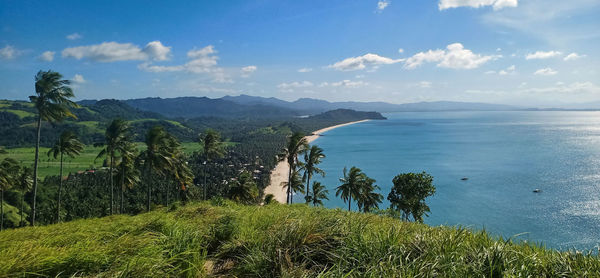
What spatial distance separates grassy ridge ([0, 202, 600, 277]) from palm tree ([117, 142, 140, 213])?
25.9 metres

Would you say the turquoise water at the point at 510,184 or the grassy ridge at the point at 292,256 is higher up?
the grassy ridge at the point at 292,256

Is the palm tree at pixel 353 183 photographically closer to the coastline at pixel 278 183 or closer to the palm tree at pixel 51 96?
the palm tree at pixel 51 96

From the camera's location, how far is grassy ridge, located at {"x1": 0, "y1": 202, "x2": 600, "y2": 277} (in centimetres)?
402

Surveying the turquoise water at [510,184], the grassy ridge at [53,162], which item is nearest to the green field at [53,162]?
the grassy ridge at [53,162]

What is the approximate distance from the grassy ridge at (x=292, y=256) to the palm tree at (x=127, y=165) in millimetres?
25877

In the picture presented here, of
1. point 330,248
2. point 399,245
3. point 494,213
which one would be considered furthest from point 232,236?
point 494,213

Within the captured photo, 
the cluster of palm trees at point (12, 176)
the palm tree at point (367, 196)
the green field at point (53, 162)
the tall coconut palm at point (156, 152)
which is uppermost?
the tall coconut palm at point (156, 152)

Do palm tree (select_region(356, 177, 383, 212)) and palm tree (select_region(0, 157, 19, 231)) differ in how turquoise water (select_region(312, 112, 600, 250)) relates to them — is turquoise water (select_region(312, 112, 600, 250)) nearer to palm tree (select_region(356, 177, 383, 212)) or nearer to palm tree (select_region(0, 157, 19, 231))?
palm tree (select_region(356, 177, 383, 212))

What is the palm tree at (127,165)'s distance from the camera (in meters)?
28.8

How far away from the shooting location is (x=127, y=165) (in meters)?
31.0

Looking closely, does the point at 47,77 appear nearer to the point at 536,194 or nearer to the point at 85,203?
the point at 85,203

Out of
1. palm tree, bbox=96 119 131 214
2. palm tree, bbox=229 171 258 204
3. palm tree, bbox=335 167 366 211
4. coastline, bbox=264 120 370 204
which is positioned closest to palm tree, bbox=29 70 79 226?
palm tree, bbox=96 119 131 214

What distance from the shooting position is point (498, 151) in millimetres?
121312

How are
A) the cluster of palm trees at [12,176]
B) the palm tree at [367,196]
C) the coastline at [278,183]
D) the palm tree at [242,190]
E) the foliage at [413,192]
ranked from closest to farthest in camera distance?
the cluster of palm trees at [12,176], the foliage at [413,192], the palm tree at [367,196], the palm tree at [242,190], the coastline at [278,183]
